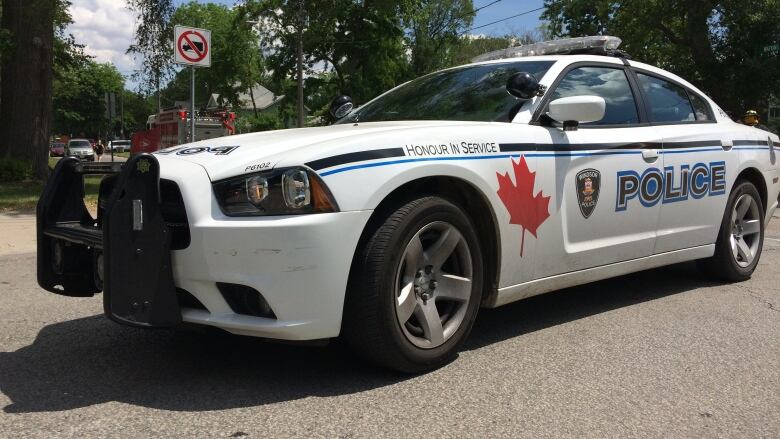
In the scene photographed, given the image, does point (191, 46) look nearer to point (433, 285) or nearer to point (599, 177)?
point (599, 177)

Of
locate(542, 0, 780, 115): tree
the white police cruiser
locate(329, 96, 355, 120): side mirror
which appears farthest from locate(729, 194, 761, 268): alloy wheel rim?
locate(542, 0, 780, 115): tree

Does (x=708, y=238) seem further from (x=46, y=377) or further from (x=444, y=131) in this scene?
(x=46, y=377)

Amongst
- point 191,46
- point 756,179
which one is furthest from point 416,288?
point 191,46

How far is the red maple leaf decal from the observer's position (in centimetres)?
361

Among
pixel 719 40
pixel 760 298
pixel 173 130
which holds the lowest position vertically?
pixel 760 298

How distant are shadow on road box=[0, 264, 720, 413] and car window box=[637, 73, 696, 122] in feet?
4.99

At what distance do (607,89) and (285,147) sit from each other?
241cm

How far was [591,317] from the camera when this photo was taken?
4.59 m

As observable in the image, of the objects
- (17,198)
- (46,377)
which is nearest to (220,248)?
(46,377)

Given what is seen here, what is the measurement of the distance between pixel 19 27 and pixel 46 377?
13.8 m

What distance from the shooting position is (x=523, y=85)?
12.9 feet

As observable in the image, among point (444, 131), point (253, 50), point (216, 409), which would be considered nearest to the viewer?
point (216, 409)

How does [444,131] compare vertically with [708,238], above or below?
above

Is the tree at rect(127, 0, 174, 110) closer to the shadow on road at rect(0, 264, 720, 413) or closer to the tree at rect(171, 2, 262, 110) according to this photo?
the shadow on road at rect(0, 264, 720, 413)
